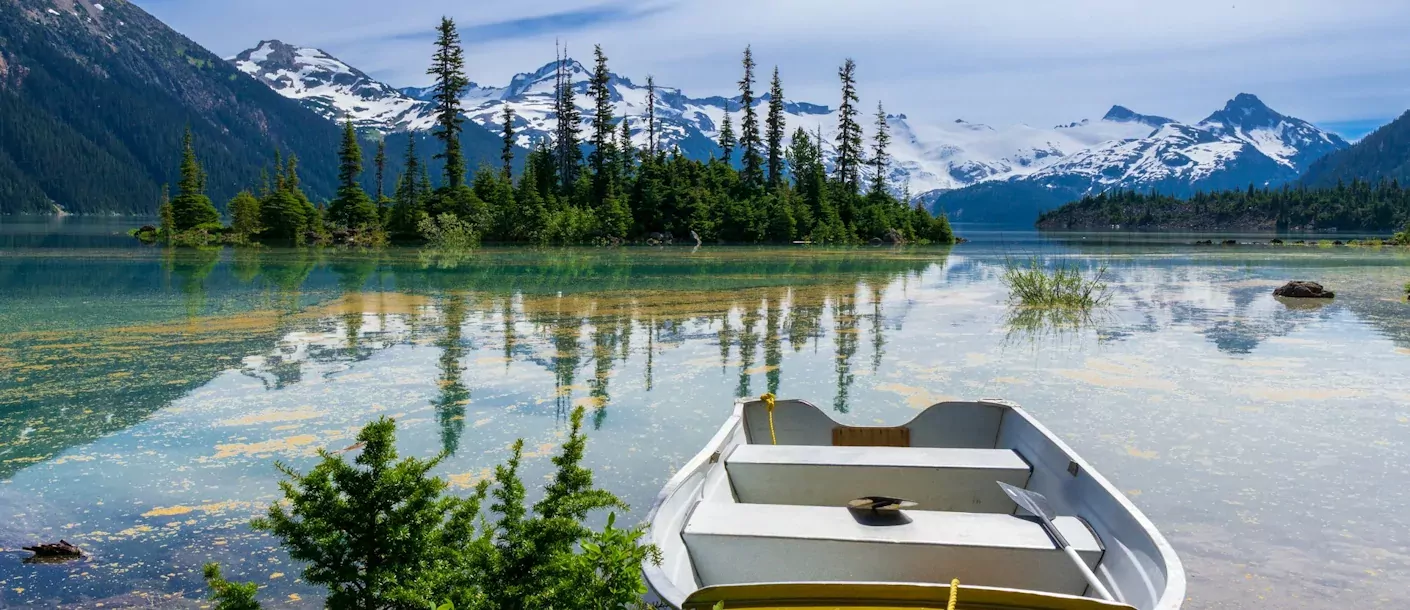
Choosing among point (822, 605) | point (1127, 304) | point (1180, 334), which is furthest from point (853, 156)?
point (822, 605)

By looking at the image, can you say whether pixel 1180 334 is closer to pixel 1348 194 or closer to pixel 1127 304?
pixel 1127 304

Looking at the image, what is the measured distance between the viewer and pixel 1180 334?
54.5 ft

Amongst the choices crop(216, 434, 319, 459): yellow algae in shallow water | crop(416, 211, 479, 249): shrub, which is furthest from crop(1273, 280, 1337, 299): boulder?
crop(416, 211, 479, 249): shrub

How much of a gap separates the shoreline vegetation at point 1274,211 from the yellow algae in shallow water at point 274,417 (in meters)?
161

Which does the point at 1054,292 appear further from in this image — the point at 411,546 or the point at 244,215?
the point at 244,215

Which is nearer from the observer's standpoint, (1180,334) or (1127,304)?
(1180,334)

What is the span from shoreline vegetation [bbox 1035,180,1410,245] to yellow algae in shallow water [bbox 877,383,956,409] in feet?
511

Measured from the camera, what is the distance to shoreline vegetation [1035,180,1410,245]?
149 m

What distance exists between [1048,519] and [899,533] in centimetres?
88

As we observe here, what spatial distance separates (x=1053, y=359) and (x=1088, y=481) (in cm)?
917

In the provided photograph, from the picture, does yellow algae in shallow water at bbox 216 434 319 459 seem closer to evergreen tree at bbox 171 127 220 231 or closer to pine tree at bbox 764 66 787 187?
evergreen tree at bbox 171 127 220 231

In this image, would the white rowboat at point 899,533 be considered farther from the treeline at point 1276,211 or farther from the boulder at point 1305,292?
the treeline at point 1276,211

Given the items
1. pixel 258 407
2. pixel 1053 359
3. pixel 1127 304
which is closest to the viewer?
pixel 258 407

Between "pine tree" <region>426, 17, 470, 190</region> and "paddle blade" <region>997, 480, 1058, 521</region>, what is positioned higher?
"pine tree" <region>426, 17, 470, 190</region>
